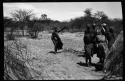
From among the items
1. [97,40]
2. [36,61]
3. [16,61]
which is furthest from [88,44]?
[16,61]

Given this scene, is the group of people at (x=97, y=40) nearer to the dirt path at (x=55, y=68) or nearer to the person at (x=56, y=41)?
the dirt path at (x=55, y=68)

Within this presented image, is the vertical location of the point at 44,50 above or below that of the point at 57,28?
below

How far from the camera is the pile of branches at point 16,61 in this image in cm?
561

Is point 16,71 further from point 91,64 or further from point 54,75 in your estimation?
point 91,64

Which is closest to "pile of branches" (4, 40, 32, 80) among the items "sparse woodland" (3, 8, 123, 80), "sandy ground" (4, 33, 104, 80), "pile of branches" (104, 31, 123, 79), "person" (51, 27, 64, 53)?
"sparse woodland" (3, 8, 123, 80)

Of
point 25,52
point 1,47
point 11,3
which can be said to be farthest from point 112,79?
point 11,3

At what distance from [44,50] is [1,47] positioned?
1.97 meters

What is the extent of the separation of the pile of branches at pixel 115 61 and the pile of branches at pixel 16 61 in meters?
2.18

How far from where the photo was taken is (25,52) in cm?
614

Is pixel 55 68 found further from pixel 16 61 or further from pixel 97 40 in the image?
pixel 97 40

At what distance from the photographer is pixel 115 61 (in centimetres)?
581

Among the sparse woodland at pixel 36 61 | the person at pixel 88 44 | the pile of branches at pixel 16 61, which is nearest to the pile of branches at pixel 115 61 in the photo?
the sparse woodland at pixel 36 61

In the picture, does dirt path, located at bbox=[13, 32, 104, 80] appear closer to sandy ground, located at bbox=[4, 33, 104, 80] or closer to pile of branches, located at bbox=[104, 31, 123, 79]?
sandy ground, located at bbox=[4, 33, 104, 80]

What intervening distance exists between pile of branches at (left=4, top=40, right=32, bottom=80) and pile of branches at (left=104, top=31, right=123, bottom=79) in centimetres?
218
